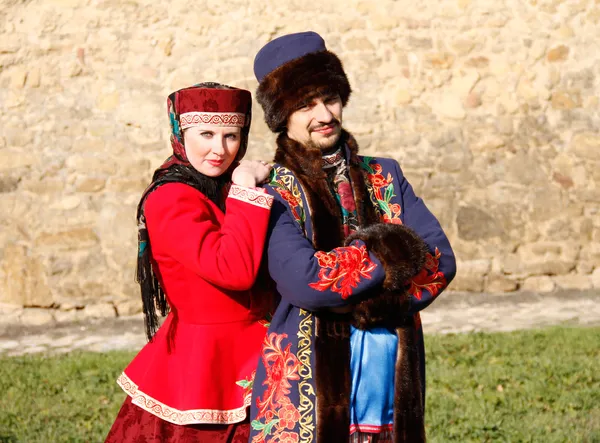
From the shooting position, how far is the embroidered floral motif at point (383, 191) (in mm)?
2729

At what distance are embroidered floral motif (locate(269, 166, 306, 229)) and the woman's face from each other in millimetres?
190

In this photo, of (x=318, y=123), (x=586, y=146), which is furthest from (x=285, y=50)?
(x=586, y=146)

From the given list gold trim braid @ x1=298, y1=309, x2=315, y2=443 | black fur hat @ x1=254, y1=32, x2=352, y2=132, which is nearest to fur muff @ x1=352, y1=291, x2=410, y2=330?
gold trim braid @ x1=298, y1=309, x2=315, y2=443

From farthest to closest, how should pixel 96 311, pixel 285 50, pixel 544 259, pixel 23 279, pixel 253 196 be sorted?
pixel 544 259, pixel 96 311, pixel 23 279, pixel 285 50, pixel 253 196

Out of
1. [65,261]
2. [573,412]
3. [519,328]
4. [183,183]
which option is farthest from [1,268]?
[183,183]

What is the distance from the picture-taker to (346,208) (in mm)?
2656

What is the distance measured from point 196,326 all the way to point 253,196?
1.62 feet

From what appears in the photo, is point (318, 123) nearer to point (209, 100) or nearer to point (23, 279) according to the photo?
point (209, 100)

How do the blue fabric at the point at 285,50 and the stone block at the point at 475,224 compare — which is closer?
the blue fabric at the point at 285,50

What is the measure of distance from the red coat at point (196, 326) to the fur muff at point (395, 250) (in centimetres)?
33

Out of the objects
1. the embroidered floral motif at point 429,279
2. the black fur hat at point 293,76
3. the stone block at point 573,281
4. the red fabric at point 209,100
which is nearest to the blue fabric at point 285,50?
the black fur hat at point 293,76

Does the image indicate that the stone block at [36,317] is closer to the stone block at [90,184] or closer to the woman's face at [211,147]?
the stone block at [90,184]

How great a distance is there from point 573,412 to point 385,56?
12.3 ft

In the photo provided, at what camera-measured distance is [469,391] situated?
5422mm
